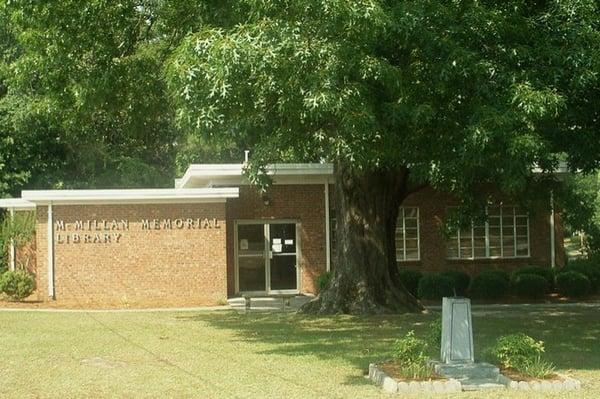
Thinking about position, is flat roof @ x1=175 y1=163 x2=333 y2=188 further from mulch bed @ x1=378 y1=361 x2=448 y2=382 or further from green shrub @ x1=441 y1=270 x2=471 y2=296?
mulch bed @ x1=378 y1=361 x2=448 y2=382

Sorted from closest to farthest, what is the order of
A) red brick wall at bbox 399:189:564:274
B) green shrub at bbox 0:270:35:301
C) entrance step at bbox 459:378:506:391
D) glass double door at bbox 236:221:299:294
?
entrance step at bbox 459:378:506:391
green shrub at bbox 0:270:35:301
glass double door at bbox 236:221:299:294
red brick wall at bbox 399:189:564:274

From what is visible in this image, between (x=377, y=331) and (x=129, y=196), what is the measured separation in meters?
9.34

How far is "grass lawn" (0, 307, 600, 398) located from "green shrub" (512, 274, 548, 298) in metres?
3.02

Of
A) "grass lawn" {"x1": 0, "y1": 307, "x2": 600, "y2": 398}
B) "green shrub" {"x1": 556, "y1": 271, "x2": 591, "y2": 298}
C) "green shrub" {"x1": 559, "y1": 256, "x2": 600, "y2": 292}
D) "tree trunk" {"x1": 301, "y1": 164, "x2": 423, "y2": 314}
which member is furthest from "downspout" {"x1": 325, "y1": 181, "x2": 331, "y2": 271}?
"green shrub" {"x1": 559, "y1": 256, "x2": 600, "y2": 292}

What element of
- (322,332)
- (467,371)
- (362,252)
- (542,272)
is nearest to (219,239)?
(362,252)

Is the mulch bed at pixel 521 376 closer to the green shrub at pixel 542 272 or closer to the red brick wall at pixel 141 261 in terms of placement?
the red brick wall at pixel 141 261

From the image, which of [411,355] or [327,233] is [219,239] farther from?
[411,355]

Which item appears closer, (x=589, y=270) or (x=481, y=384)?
(x=481, y=384)

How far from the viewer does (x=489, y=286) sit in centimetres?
2411

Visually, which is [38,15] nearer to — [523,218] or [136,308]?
[136,308]

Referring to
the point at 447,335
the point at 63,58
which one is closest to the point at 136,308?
the point at 63,58

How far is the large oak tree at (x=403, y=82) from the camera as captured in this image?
10.6m

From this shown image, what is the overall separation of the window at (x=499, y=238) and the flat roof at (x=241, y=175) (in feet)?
16.1

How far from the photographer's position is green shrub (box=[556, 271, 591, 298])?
24062mm
